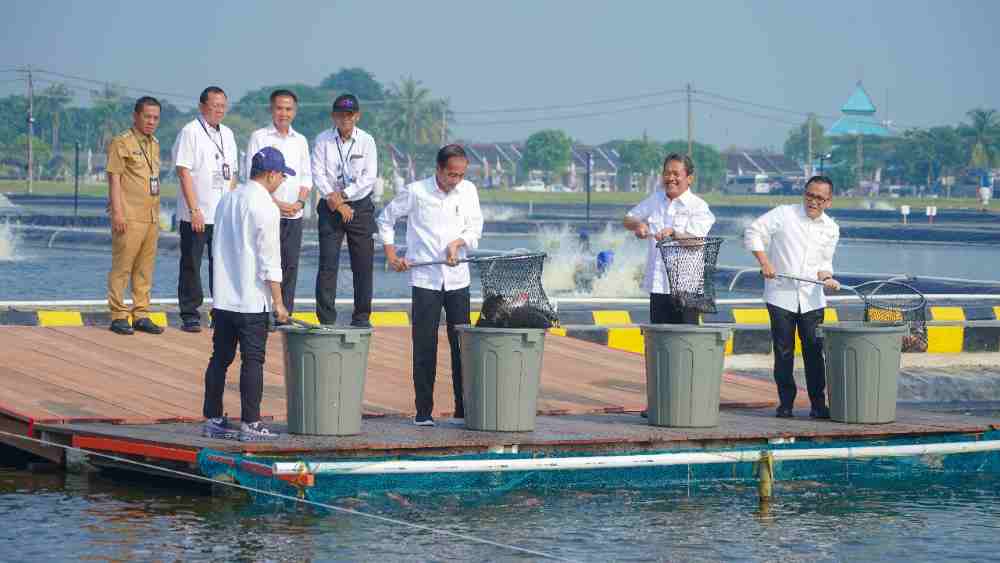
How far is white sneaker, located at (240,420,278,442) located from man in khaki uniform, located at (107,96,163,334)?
3.61 metres

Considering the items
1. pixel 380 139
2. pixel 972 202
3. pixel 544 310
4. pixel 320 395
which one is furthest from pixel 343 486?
pixel 380 139

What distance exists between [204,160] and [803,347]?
191 inches

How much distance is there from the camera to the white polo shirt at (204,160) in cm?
1297

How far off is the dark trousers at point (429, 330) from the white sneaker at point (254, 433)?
1.08m

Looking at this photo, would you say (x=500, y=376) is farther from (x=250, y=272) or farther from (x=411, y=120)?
(x=411, y=120)

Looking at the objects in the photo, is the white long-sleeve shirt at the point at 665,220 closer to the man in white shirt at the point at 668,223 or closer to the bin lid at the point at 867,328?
the man in white shirt at the point at 668,223

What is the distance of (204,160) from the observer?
1302 centimetres

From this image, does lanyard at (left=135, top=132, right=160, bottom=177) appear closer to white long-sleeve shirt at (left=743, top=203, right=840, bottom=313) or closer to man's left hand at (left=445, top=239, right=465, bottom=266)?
man's left hand at (left=445, top=239, right=465, bottom=266)

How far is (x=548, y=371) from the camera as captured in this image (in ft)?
43.6

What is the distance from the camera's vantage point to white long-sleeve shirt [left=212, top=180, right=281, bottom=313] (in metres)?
9.40

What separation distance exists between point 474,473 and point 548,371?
3.38 metres

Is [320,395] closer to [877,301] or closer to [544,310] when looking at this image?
[544,310]

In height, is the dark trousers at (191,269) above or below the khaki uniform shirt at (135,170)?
below

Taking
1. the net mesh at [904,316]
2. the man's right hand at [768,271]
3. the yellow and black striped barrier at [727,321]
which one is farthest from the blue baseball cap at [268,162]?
the yellow and black striped barrier at [727,321]
